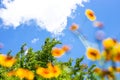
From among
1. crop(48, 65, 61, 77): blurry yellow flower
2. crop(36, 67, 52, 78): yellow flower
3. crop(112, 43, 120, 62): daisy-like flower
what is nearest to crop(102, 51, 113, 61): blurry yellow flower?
crop(112, 43, 120, 62): daisy-like flower

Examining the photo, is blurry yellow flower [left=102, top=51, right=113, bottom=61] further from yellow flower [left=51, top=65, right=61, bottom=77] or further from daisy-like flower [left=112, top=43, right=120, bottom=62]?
yellow flower [left=51, top=65, right=61, bottom=77]

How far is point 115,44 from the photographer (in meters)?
1.75

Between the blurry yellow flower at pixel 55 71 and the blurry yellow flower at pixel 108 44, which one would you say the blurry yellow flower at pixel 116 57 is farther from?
the blurry yellow flower at pixel 55 71

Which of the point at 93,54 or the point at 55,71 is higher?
the point at 55,71

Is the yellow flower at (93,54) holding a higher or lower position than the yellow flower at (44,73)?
lower

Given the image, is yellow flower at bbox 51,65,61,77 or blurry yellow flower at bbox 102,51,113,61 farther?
yellow flower at bbox 51,65,61,77

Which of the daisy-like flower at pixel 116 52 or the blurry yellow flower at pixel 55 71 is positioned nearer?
the daisy-like flower at pixel 116 52

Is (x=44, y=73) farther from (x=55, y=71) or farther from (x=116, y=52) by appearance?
(x=116, y=52)

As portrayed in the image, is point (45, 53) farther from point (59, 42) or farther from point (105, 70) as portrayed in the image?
point (105, 70)

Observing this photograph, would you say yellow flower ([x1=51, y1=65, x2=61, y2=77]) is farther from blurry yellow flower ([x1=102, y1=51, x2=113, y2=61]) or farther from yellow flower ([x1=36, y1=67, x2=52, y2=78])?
blurry yellow flower ([x1=102, y1=51, x2=113, y2=61])

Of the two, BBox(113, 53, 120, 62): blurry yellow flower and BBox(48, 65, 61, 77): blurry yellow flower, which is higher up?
BBox(48, 65, 61, 77): blurry yellow flower

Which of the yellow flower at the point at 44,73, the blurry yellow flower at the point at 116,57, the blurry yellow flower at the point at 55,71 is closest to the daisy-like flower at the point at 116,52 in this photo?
the blurry yellow flower at the point at 116,57

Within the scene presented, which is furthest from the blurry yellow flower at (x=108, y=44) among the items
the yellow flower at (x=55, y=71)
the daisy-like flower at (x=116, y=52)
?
the yellow flower at (x=55, y=71)

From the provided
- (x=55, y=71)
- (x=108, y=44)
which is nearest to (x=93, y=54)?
(x=108, y=44)
